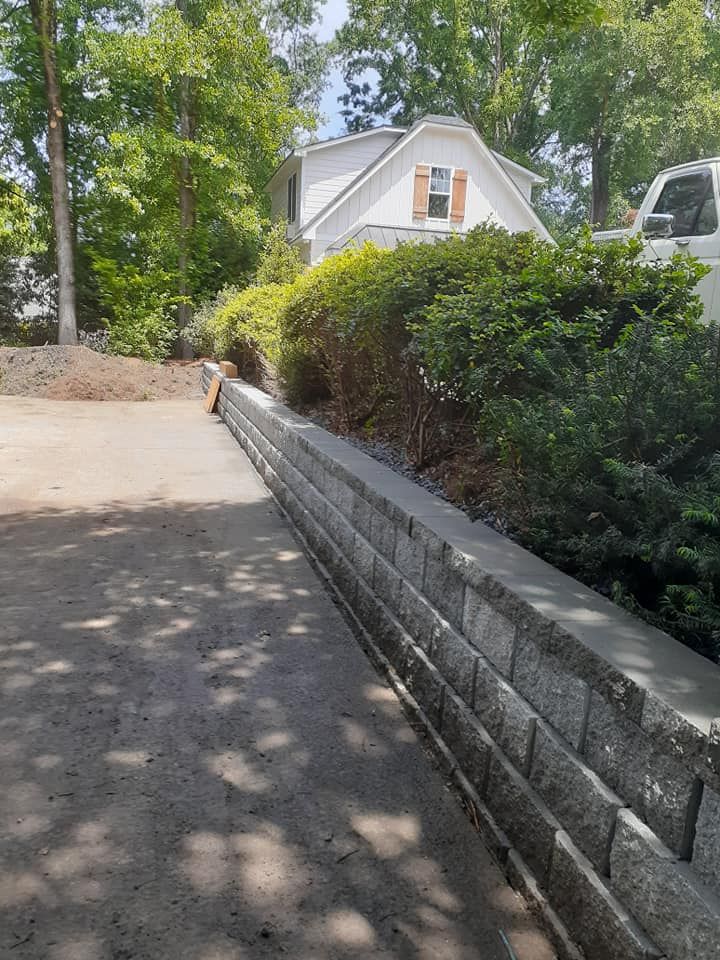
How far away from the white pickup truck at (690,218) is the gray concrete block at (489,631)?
5813 millimetres

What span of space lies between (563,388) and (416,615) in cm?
122

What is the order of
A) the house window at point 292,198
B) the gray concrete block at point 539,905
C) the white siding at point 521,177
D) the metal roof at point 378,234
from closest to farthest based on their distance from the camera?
the gray concrete block at point 539,905 → the metal roof at point 378,234 → the house window at point 292,198 → the white siding at point 521,177

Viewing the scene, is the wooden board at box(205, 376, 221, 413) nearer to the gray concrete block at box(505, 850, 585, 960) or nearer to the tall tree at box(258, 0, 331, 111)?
the gray concrete block at box(505, 850, 585, 960)

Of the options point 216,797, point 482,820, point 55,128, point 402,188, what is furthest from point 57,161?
point 482,820

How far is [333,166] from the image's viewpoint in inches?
992

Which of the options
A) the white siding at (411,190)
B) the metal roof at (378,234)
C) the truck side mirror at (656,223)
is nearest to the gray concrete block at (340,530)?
the truck side mirror at (656,223)

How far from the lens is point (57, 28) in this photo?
20.5m

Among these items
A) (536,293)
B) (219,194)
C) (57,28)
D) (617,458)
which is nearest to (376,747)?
(617,458)

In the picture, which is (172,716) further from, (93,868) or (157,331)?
(157,331)

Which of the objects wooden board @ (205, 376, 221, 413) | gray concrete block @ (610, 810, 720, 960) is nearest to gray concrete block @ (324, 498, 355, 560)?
gray concrete block @ (610, 810, 720, 960)

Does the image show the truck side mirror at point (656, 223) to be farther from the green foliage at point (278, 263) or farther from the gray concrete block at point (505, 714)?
the green foliage at point (278, 263)

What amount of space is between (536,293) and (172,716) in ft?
9.79

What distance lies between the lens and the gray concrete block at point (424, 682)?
3147mm

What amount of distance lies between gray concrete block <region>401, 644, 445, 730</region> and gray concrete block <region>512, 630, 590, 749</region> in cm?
64
